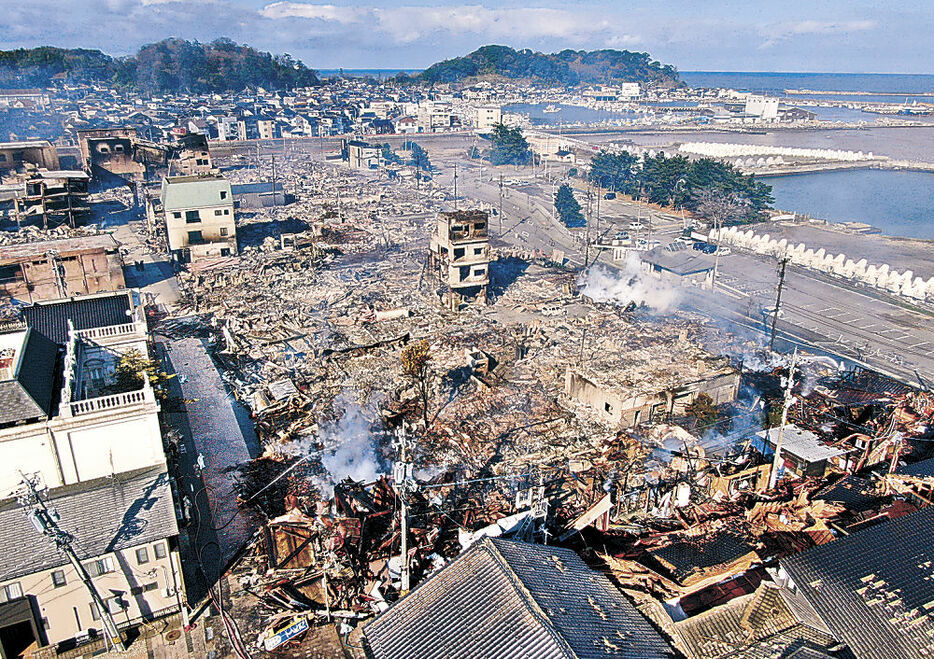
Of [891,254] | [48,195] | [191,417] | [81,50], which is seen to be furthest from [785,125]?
[81,50]

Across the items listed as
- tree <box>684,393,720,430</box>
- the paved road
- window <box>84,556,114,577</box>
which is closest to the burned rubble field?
tree <box>684,393,720,430</box>

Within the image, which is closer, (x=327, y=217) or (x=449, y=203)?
(x=327, y=217)

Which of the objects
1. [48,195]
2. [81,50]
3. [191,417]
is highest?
[81,50]

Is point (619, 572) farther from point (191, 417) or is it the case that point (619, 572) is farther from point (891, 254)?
point (891, 254)

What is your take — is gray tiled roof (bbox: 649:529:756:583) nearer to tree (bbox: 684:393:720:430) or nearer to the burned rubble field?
the burned rubble field

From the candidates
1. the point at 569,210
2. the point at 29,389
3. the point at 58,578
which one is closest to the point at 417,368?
the point at 29,389

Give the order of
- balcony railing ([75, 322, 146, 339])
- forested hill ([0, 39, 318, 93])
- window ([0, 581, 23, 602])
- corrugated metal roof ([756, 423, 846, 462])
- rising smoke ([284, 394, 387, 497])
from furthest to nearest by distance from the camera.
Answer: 1. forested hill ([0, 39, 318, 93])
2. balcony railing ([75, 322, 146, 339])
3. corrugated metal roof ([756, 423, 846, 462])
4. rising smoke ([284, 394, 387, 497])
5. window ([0, 581, 23, 602])

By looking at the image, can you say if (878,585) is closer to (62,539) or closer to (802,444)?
(802,444)

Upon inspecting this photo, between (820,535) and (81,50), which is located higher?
(81,50)
